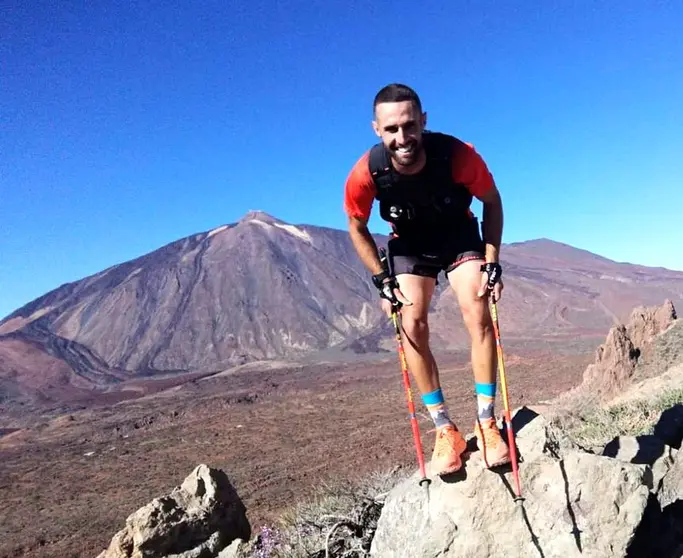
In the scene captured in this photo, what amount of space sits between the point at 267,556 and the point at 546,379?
620 inches

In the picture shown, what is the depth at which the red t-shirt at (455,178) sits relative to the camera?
8.03 feet

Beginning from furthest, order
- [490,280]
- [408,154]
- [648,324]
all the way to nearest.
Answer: [648,324] < [490,280] < [408,154]

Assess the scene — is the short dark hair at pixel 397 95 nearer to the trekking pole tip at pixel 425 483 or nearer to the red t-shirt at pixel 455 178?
the red t-shirt at pixel 455 178

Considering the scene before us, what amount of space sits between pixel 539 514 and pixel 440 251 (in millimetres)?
1144

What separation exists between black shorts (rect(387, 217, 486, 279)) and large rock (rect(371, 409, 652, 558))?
2.81 feet

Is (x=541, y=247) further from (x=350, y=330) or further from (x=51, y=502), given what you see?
(x=51, y=502)

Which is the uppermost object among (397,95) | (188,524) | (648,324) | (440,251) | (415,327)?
(397,95)

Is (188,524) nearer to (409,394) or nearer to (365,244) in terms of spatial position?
(409,394)

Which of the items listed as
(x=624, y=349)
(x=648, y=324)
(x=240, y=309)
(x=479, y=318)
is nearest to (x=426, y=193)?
(x=479, y=318)

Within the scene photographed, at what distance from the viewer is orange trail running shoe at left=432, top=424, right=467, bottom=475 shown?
240 centimetres

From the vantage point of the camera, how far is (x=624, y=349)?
10164 millimetres

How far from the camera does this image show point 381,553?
8.00 feet

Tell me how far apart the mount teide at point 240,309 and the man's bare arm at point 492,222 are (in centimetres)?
3155

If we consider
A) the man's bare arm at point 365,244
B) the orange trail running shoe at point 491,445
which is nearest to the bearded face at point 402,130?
the man's bare arm at point 365,244
